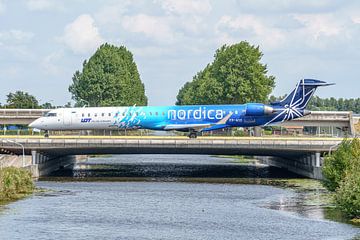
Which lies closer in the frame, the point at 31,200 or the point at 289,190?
the point at 31,200

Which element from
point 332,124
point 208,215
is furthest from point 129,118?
point 332,124

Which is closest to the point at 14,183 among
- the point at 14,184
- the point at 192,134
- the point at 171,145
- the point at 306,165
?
the point at 14,184

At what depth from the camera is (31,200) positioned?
8606cm

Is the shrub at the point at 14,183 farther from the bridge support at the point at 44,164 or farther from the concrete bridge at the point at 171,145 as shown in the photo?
the concrete bridge at the point at 171,145

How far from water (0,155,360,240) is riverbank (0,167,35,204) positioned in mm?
1985

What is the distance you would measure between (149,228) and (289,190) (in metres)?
35.1


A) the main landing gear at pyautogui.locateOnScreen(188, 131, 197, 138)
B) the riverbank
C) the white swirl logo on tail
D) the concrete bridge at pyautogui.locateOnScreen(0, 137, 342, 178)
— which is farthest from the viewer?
the white swirl logo on tail

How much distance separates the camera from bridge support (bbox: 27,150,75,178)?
4542 inches

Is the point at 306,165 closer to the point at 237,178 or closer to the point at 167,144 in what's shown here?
the point at 237,178

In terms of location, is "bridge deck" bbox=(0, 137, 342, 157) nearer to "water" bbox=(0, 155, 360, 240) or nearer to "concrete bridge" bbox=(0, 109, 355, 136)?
"water" bbox=(0, 155, 360, 240)

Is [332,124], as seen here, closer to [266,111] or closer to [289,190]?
[266,111]

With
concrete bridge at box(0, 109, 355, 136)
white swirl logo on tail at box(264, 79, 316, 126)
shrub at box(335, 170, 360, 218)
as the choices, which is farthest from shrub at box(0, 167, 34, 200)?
concrete bridge at box(0, 109, 355, 136)

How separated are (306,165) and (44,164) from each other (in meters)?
38.1

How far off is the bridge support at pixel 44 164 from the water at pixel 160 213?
618 centimetres
